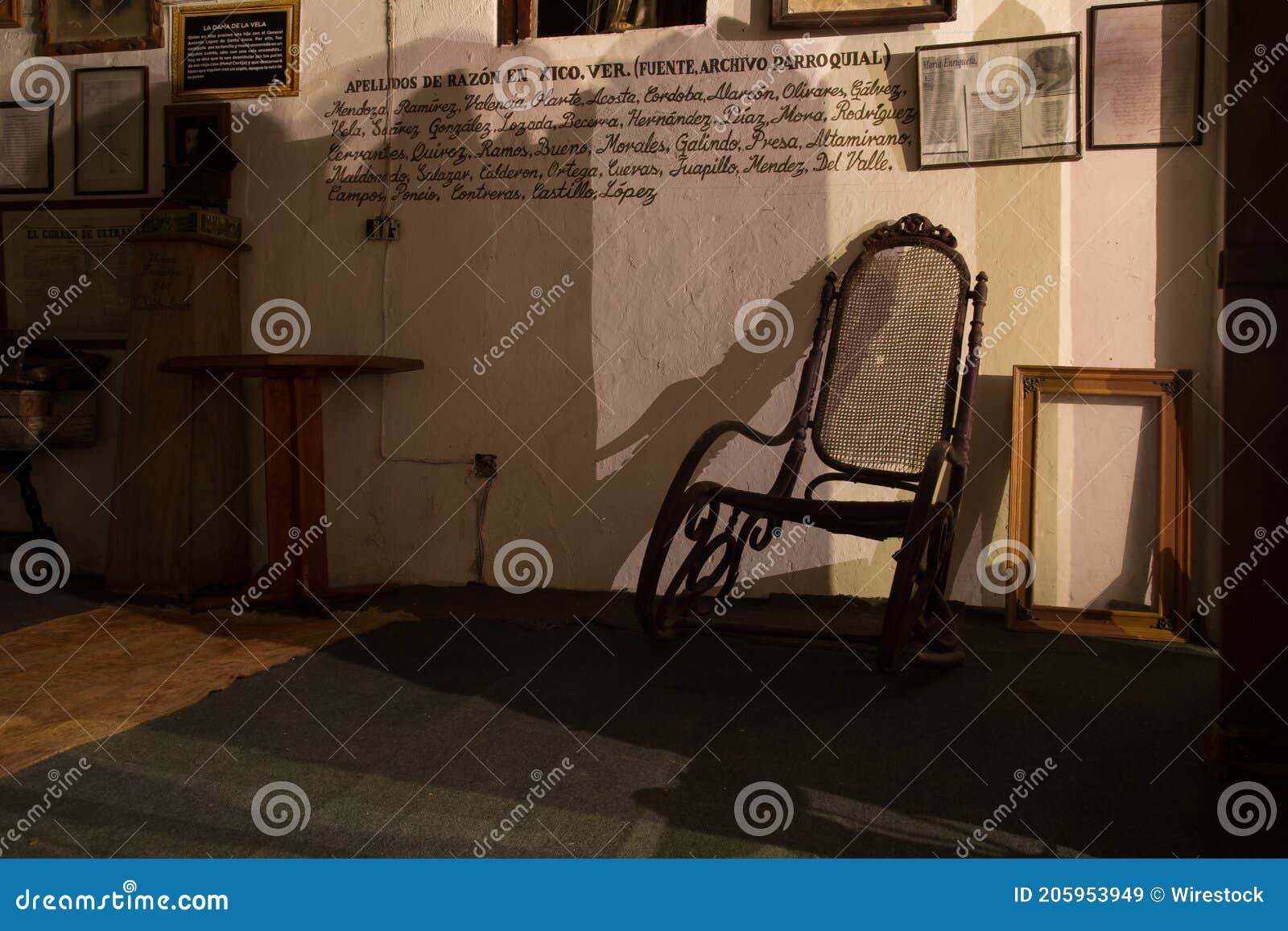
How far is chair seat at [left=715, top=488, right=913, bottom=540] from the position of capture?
2598mm

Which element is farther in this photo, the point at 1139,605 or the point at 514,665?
the point at 1139,605

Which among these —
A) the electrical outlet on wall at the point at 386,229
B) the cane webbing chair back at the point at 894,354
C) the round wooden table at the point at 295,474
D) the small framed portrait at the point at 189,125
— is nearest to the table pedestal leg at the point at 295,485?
the round wooden table at the point at 295,474

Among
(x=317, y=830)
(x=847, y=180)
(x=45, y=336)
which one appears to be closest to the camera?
(x=317, y=830)

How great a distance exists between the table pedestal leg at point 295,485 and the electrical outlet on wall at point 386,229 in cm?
66

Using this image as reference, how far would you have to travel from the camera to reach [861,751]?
6.93 ft

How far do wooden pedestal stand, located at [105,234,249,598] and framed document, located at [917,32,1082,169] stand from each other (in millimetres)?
2653

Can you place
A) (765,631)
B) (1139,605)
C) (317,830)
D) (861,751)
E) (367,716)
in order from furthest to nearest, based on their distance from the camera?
(1139,605) < (765,631) < (367,716) < (861,751) < (317,830)

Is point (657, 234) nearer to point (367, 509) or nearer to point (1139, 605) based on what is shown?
point (367, 509)

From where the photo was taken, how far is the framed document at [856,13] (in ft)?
10.8

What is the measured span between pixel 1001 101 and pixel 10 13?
156 inches

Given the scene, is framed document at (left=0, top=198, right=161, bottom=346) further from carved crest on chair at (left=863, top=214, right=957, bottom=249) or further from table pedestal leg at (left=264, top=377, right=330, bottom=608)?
carved crest on chair at (left=863, top=214, right=957, bottom=249)

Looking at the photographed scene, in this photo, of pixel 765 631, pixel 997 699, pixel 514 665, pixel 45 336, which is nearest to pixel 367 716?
pixel 514 665

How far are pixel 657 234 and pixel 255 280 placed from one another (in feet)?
5.33

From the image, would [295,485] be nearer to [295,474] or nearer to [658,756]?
[295,474]
